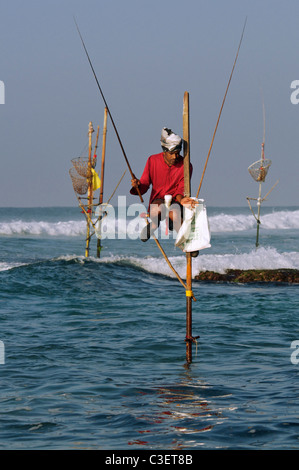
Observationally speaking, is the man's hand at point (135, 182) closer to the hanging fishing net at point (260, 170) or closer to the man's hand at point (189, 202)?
the man's hand at point (189, 202)

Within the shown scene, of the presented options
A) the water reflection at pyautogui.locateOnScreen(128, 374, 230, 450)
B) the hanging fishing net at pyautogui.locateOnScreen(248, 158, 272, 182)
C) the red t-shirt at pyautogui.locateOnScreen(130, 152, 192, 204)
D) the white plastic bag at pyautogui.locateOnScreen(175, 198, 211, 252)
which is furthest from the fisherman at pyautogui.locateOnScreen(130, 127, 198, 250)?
the hanging fishing net at pyautogui.locateOnScreen(248, 158, 272, 182)

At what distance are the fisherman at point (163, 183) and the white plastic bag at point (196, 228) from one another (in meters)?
0.19

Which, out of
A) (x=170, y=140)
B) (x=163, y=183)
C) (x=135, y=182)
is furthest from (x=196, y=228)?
(x=170, y=140)

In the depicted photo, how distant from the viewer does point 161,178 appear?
841 centimetres

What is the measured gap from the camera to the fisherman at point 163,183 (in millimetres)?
8328

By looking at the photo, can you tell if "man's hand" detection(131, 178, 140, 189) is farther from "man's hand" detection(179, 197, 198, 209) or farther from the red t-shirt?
"man's hand" detection(179, 197, 198, 209)

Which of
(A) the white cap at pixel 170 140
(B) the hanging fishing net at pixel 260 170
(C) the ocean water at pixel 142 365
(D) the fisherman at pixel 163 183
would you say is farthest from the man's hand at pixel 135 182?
(B) the hanging fishing net at pixel 260 170

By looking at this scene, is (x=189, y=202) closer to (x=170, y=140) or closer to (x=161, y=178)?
(x=161, y=178)

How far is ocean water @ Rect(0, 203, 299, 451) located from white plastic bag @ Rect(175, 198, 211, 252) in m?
1.65

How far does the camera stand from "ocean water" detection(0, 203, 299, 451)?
21.5 feet

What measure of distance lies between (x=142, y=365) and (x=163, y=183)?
100 inches
